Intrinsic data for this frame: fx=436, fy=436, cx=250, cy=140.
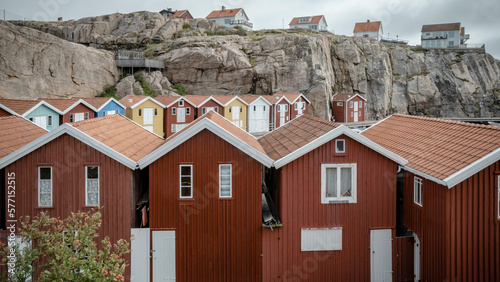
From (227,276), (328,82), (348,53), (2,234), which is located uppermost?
(348,53)

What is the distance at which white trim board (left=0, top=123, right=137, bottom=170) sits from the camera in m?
16.0

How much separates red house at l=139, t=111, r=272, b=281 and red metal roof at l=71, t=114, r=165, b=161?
160cm

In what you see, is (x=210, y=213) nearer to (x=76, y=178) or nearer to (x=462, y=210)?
(x=76, y=178)

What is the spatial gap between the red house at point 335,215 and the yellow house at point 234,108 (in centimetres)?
4295

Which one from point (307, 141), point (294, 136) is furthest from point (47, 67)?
point (307, 141)

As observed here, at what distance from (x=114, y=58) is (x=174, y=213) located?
7010 cm

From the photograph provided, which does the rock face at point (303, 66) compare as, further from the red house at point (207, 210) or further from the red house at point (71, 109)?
the red house at point (207, 210)

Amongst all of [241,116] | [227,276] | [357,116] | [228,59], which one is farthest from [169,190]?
[357,116]

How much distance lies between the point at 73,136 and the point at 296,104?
57.6 m

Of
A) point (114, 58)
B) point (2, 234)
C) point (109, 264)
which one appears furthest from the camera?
point (114, 58)

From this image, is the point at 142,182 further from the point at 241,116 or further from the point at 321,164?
the point at 241,116

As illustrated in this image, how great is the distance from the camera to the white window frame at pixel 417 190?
16422 mm

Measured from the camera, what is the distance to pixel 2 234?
53.6 feet

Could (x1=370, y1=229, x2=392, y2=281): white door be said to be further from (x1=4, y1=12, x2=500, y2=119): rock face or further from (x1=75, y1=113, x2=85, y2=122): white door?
(x1=4, y1=12, x2=500, y2=119): rock face
